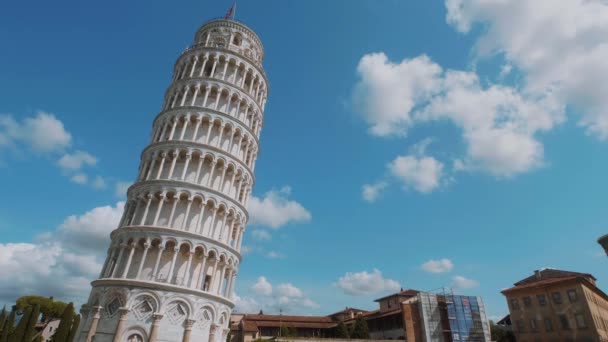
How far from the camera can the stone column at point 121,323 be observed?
22953mm

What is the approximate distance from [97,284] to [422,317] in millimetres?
39081

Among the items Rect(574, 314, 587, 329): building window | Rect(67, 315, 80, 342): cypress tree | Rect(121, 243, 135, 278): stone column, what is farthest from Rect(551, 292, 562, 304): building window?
Rect(67, 315, 80, 342): cypress tree

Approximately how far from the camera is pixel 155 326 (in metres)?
23.5

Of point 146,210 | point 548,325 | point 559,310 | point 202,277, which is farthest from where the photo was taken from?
point 548,325

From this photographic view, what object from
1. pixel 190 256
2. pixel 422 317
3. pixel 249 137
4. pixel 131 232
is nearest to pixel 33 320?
pixel 131 232

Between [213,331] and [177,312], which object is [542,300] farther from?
[177,312]

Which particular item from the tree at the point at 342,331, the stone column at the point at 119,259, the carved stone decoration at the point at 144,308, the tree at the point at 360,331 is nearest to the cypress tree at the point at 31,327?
the stone column at the point at 119,259

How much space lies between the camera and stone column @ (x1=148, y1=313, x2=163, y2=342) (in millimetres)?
A: 23203

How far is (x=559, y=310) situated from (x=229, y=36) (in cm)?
Result: 5264

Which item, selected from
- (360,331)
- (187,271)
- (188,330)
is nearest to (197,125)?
(187,271)

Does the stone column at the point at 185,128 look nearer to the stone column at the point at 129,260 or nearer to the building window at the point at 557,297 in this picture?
the stone column at the point at 129,260

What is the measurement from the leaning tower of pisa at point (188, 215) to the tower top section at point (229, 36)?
34.2 inches

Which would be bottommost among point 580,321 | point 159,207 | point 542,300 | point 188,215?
point 580,321

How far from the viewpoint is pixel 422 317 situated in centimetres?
4672
